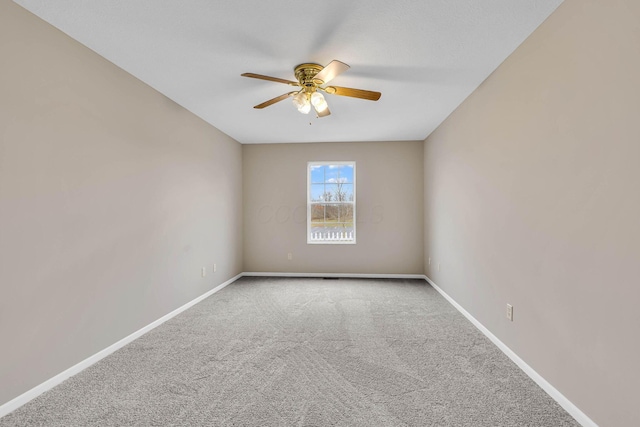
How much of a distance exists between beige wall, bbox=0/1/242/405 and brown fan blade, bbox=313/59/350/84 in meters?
1.74

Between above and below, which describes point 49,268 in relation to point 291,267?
above

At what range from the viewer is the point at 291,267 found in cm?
551

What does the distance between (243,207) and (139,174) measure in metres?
2.70

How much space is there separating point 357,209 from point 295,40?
3.52 m

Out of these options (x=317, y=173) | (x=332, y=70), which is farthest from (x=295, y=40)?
(x=317, y=173)

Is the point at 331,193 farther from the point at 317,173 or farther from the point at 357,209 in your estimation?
the point at 357,209

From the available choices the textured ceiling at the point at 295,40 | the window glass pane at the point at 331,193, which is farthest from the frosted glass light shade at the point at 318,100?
the window glass pane at the point at 331,193

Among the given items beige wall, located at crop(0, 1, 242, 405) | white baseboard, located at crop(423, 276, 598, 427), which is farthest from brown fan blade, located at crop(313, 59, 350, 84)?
white baseboard, located at crop(423, 276, 598, 427)

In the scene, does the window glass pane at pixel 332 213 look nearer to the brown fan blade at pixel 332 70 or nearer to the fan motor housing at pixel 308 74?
the fan motor housing at pixel 308 74

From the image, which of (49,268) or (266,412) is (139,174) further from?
(266,412)

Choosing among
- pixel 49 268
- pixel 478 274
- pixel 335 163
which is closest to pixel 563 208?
pixel 478 274

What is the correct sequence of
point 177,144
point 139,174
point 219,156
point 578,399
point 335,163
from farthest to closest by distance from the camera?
point 335,163 < point 219,156 < point 177,144 < point 139,174 < point 578,399

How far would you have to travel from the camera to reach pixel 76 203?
2207 millimetres

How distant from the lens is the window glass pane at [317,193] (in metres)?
5.57
